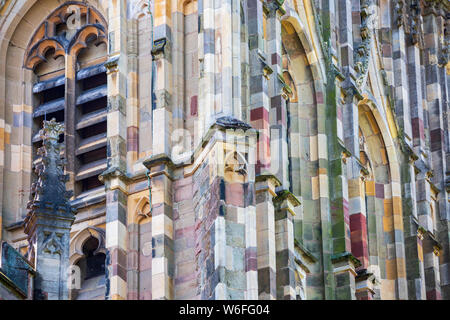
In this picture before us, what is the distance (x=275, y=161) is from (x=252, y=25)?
284 cm

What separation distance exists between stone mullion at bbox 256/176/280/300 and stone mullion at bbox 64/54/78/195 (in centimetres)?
605

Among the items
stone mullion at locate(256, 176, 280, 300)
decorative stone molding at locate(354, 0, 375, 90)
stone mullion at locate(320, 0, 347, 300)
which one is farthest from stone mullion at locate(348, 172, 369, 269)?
stone mullion at locate(256, 176, 280, 300)

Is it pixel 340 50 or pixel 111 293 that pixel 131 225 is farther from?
pixel 340 50

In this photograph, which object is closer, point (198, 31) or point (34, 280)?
point (34, 280)

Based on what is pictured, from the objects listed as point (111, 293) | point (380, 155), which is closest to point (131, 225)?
point (111, 293)

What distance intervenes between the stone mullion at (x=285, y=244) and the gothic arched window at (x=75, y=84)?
4727mm

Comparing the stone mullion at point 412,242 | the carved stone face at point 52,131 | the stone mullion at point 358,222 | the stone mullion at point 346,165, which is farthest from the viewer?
the stone mullion at point 412,242

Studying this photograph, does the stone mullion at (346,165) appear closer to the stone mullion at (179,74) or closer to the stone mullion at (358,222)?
the stone mullion at (358,222)

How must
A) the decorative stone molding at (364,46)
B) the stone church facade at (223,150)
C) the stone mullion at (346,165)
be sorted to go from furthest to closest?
the decorative stone molding at (364,46) → the stone mullion at (346,165) → the stone church facade at (223,150)

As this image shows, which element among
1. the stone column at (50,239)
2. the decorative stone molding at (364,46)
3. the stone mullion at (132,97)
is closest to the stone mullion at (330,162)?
the decorative stone molding at (364,46)

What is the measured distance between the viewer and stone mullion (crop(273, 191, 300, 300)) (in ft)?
133

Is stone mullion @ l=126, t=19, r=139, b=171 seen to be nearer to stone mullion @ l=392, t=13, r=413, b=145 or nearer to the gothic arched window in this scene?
the gothic arched window

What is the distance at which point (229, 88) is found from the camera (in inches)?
1554

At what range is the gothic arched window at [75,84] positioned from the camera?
44750mm
